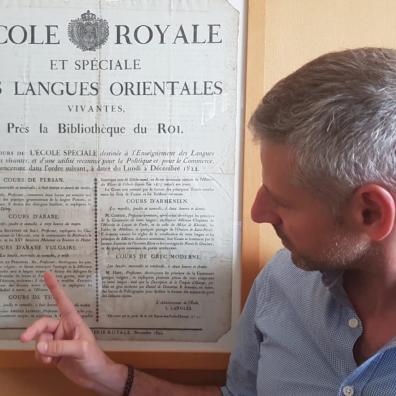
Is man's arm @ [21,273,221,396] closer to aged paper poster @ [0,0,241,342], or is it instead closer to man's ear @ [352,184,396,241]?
aged paper poster @ [0,0,241,342]

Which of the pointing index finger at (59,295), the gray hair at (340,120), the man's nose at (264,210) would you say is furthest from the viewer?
the pointing index finger at (59,295)

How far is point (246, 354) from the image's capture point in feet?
2.58

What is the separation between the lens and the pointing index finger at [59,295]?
746 mm

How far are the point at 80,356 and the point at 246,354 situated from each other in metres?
0.26

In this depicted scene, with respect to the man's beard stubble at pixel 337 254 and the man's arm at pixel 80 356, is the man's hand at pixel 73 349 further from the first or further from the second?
the man's beard stubble at pixel 337 254

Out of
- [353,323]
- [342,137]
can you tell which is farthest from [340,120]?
[353,323]

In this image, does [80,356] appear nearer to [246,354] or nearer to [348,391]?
[246,354]

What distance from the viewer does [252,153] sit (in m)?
0.80

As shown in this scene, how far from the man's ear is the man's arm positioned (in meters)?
0.43

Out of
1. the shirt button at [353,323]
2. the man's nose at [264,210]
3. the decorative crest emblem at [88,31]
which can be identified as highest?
the decorative crest emblem at [88,31]

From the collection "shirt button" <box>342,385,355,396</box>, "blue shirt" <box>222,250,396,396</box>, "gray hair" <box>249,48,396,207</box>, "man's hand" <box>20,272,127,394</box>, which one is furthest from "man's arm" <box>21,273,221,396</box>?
"gray hair" <box>249,48,396,207</box>

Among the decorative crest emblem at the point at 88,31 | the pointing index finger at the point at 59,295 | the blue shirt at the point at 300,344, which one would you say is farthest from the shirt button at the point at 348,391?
the decorative crest emblem at the point at 88,31

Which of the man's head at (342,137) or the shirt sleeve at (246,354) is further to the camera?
the shirt sleeve at (246,354)

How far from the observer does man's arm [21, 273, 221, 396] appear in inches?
28.1
